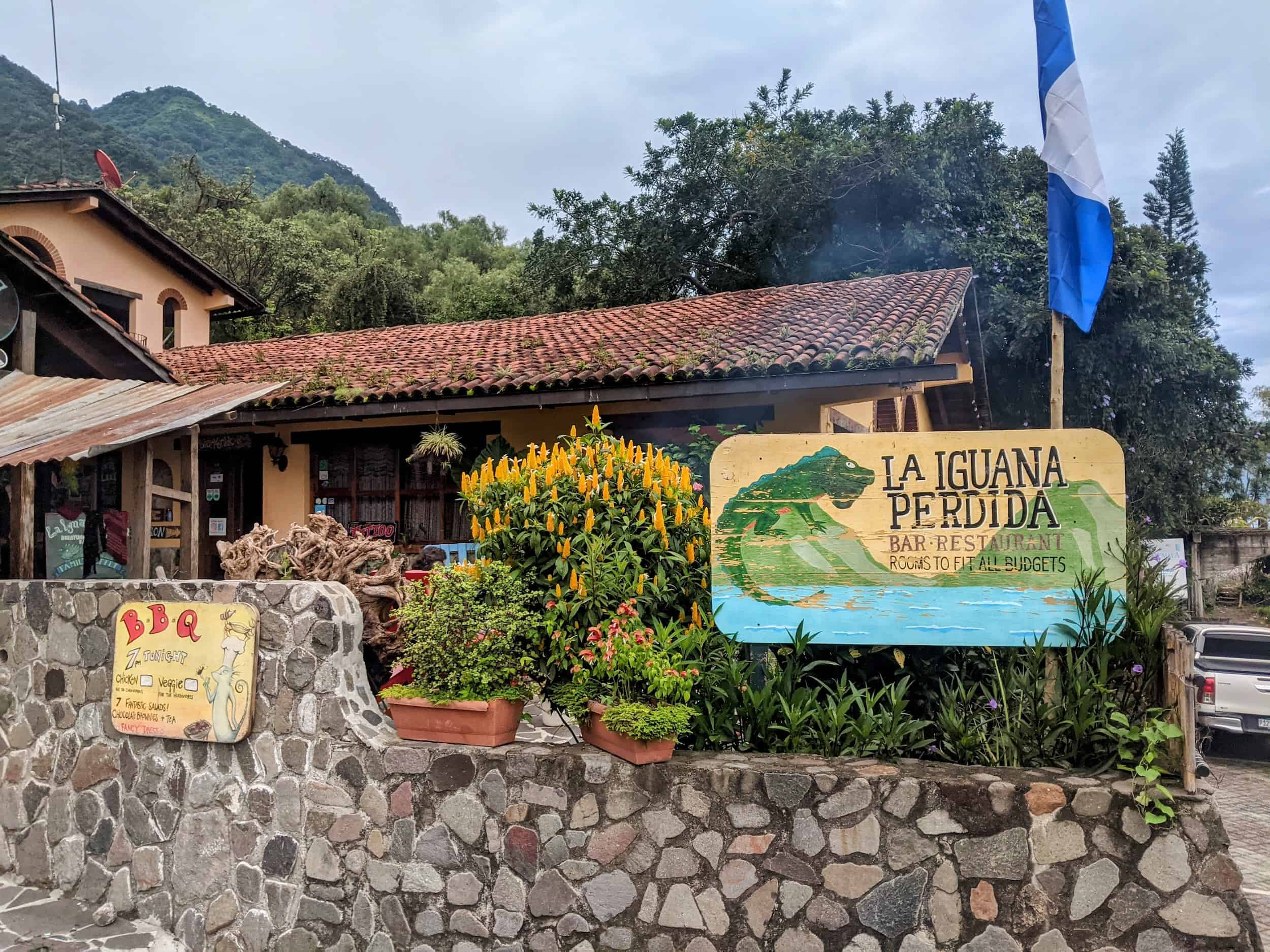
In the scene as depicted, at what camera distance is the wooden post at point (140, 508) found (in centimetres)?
668

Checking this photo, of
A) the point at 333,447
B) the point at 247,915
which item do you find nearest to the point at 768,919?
the point at 247,915

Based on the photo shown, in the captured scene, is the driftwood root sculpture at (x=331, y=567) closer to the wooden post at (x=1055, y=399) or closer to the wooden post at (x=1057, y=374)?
the wooden post at (x=1055, y=399)

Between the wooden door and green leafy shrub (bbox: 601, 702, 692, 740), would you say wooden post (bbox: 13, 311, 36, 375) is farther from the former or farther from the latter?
green leafy shrub (bbox: 601, 702, 692, 740)

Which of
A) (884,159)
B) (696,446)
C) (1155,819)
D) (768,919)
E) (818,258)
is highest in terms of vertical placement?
(884,159)

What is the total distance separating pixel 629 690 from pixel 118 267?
16758 mm

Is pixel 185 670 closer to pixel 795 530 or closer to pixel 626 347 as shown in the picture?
pixel 795 530

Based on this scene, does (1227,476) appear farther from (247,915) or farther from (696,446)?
(247,915)

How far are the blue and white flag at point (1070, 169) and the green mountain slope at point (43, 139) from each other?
2753cm

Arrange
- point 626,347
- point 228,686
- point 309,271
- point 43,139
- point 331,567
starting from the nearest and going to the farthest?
point 228,686
point 331,567
point 626,347
point 309,271
point 43,139

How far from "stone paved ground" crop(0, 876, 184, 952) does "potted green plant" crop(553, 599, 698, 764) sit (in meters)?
2.54

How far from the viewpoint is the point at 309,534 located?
5.55m

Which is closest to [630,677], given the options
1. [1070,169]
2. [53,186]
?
[1070,169]

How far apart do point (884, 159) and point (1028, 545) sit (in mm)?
18680

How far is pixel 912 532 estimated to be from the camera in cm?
399
